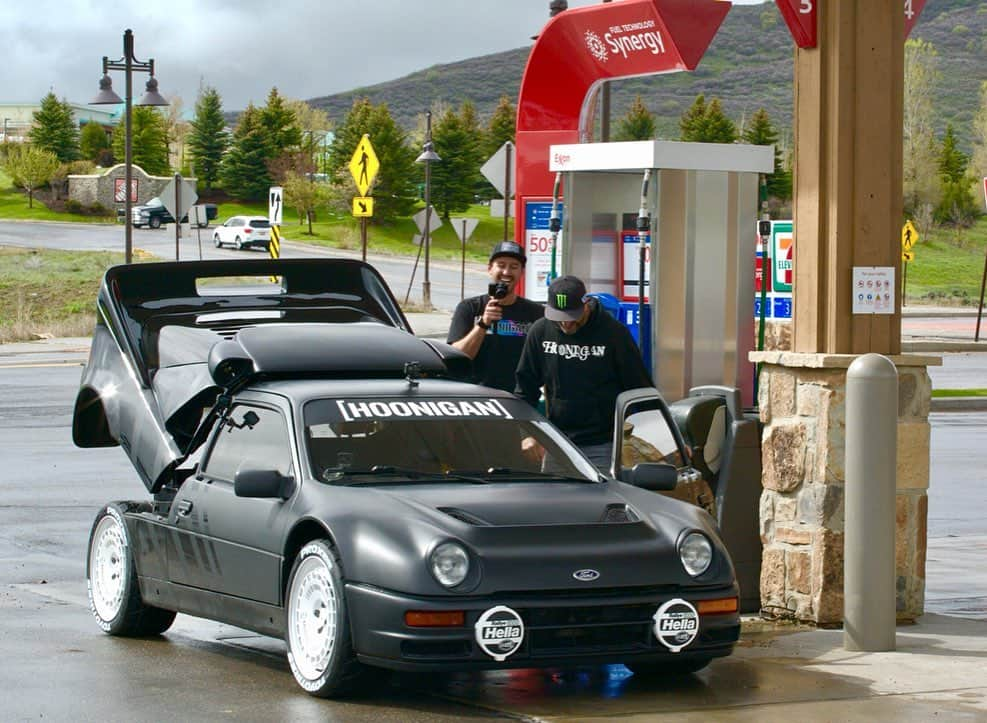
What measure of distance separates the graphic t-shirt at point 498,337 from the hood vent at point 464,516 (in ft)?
11.0

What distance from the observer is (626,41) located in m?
14.5

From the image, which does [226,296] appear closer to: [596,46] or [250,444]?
[250,444]

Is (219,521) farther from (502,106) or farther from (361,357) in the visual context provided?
(502,106)

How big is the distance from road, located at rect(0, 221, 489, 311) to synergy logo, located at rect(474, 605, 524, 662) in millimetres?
52715

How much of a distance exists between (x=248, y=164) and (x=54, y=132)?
1340cm

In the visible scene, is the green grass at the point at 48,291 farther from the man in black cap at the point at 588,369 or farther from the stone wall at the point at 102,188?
the man in black cap at the point at 588,369

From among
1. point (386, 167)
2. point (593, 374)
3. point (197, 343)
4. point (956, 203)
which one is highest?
point (386, 167)

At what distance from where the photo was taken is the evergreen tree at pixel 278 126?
4181 inches

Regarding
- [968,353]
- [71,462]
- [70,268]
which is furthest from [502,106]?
[71,462]

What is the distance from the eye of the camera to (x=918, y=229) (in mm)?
112250

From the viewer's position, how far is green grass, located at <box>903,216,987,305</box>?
263ft

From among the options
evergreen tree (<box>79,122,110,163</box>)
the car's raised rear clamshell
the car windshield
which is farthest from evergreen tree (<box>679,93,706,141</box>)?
the car windshield

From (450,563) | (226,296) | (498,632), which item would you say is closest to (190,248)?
(226,296)

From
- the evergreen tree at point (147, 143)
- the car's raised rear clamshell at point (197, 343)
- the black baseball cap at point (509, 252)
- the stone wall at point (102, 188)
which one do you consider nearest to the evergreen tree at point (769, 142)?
the stone wall at point (102, 188)
